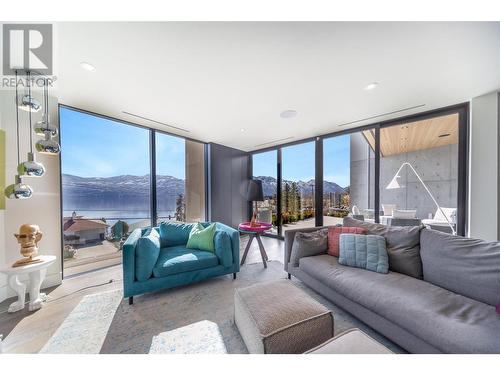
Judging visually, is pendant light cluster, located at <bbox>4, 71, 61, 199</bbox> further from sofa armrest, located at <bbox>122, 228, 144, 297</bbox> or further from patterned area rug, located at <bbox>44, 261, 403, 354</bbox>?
patterned area rug, located at <bbox>44, 261, 403, 354</bbox>

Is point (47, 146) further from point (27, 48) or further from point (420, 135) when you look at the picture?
point (420, 135)

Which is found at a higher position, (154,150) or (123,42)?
(123,42)

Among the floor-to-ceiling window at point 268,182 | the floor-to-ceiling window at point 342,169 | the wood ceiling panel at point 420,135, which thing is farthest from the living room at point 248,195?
the floor-to-ceiling window at point 268,182

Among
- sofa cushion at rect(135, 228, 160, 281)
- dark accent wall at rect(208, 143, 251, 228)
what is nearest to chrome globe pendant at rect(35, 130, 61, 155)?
sofa cushion at rect(135, 228, 160, 281)

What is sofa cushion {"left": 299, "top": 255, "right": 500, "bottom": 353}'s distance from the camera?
1.00m

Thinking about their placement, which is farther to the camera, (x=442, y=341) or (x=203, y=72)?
(x=203, y=72)

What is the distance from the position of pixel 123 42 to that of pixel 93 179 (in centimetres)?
230

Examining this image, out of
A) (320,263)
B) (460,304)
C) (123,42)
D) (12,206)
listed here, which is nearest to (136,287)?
(12,206)

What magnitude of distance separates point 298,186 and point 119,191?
3.75 meters

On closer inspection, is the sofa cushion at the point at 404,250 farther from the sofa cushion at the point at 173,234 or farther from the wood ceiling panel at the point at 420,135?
the sofa cushion at the point at 173,234

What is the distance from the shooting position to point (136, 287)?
1.97m

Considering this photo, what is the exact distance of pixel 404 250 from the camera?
1.83 m

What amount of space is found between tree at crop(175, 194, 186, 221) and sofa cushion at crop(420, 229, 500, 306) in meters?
3.82
